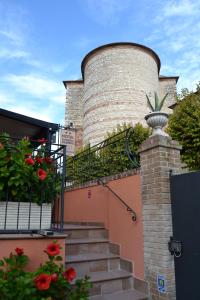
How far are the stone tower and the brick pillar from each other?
11358mm

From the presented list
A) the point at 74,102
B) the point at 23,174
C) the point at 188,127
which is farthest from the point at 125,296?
the point at 74,102

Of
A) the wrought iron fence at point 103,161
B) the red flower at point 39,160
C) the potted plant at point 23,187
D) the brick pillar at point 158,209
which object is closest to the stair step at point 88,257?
the brick pillar at point 158,209

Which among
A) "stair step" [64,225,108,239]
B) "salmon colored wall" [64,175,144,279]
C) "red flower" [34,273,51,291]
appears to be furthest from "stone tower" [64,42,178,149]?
"red flower" [34,273,51,291]

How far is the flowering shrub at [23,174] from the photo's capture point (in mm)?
2594

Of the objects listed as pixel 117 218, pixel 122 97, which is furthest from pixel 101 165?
pixel 122 97

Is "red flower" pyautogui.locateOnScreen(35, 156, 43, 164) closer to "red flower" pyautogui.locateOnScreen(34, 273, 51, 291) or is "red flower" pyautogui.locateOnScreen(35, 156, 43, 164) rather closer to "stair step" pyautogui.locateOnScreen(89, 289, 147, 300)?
"red flower" pyautogui.locateOnScreen(34, 273, 51, 291)

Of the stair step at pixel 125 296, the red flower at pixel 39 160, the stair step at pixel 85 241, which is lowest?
the stair step at pixel 125 296

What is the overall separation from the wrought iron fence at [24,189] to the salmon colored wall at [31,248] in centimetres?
12

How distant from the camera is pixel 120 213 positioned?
409 cm

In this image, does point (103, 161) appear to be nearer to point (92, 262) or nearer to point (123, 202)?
point (123, 202)

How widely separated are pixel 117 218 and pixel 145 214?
0.75 m

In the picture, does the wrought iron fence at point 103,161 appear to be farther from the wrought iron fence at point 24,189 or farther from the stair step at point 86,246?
the wrought iron fence at point 24,189

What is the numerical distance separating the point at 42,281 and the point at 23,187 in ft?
3.13

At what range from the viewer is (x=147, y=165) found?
3568 millimetres
